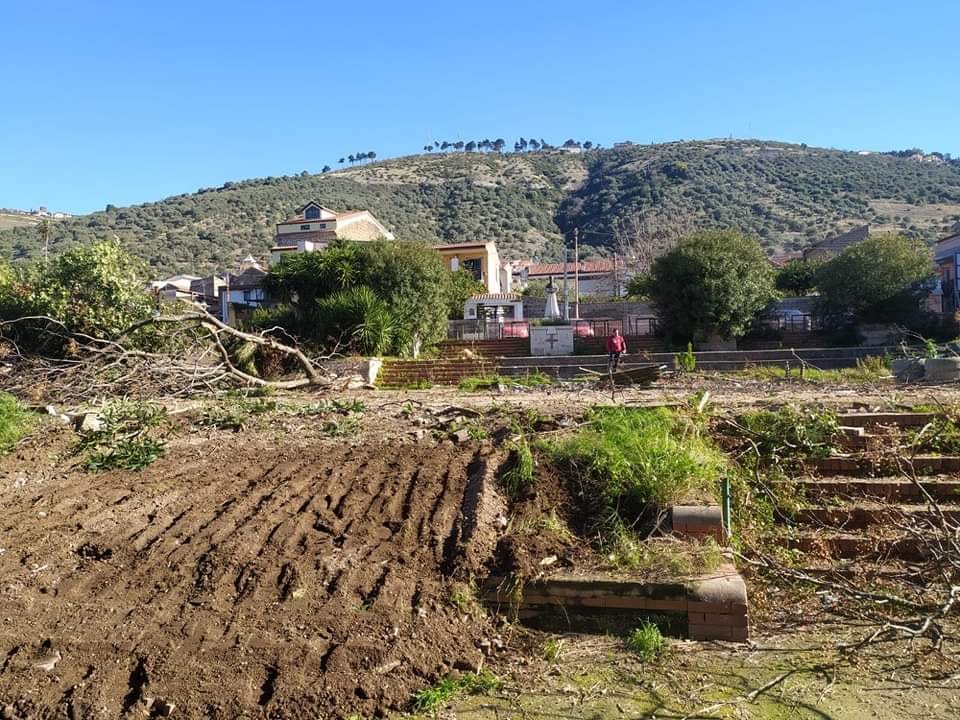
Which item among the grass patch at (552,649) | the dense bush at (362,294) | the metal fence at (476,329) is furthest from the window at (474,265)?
the grass patch at (552,649)

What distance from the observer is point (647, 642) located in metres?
3.68

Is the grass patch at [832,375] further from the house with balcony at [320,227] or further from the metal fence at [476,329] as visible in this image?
the house with balcony at [320,227]

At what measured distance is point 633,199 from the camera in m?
79.0

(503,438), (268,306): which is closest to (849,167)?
(268,306)

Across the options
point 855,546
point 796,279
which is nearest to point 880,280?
point 796,279

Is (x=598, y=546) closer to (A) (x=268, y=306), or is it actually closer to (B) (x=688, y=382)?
(B) (x=688, y=382)

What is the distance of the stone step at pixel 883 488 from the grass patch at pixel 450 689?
10.1 ft

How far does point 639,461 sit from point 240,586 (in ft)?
8.93

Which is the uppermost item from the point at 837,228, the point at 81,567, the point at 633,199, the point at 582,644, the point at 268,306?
the point at 633,199

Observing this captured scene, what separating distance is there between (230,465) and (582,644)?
387cm

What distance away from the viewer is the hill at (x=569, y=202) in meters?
65.9

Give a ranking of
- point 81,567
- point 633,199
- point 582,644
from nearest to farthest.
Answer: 1. point 582,644
2. point 81,567
3. point 633,199

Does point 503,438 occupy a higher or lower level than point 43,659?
higher

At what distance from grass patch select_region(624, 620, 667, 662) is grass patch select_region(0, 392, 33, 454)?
6864 mm
